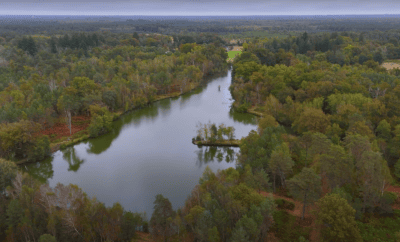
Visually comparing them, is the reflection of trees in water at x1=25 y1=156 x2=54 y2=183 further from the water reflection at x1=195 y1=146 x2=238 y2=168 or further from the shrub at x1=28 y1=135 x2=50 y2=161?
the water reflection at x1=195 y1=146 x2=238 y2=168

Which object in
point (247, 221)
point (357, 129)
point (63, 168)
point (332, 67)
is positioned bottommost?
point (63, 168)

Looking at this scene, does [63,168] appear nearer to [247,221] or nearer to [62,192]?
[62,192]

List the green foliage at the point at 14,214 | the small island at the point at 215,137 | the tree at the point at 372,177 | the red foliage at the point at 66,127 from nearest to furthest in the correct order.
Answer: the green foliage at the point at 14,214, the tree at the point at 372,177, the small island at the point at 215,137, the red foliage at the point at 66,127

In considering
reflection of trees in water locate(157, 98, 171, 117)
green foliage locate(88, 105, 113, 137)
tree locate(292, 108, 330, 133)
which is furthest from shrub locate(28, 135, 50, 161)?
tree locate(292, 108, 330, 133)

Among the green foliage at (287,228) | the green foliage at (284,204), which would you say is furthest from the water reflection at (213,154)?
the green foliage at (287,228)

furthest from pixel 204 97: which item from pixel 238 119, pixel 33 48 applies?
pixel 33 48

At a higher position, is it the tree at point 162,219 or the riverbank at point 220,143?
the tree at point 162,219

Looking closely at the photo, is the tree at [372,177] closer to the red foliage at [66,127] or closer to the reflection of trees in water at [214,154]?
the reflection of trees in water at [214,154]
